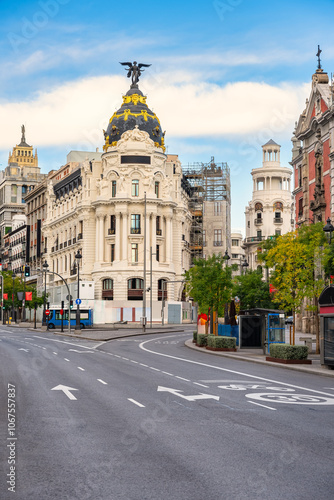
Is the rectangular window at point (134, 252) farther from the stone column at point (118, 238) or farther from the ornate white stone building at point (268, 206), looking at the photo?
the ornate white stone building at point (268, 206)

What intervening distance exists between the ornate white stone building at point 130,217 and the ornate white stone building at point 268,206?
104 feet

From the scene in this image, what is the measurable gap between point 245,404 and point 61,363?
590 inches

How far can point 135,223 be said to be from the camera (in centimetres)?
9250

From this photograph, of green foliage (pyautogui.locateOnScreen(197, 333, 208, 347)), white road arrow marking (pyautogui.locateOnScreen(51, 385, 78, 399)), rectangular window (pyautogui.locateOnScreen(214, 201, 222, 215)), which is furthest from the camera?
rectangular window (pyautogui.locateOnScreen(214, 201, 222, 215))

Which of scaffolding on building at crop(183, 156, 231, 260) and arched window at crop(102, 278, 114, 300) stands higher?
scaffolding on building at crop(183, 156, 231, 260)

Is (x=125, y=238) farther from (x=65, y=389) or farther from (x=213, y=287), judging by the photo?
(x=65, y=389)

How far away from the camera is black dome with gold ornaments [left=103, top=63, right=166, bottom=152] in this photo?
9519cm

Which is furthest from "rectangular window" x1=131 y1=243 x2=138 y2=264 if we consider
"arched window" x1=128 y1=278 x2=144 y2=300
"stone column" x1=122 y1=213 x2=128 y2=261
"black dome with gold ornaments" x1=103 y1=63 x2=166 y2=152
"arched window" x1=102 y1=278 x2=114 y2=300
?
"black dome with gold ornaments" x1=103 y1=63 x2=166 y2=152

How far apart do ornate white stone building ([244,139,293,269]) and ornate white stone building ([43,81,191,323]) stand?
3161 cm

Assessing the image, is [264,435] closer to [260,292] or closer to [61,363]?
[61,363]

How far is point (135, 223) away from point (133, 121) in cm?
1407

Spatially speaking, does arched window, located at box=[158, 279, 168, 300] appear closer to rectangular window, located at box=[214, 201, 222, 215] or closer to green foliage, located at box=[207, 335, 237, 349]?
rectangular window, located at box=[214, 201, 222, 215]

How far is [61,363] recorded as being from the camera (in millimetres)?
30609

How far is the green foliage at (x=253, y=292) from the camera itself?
49594 mm
